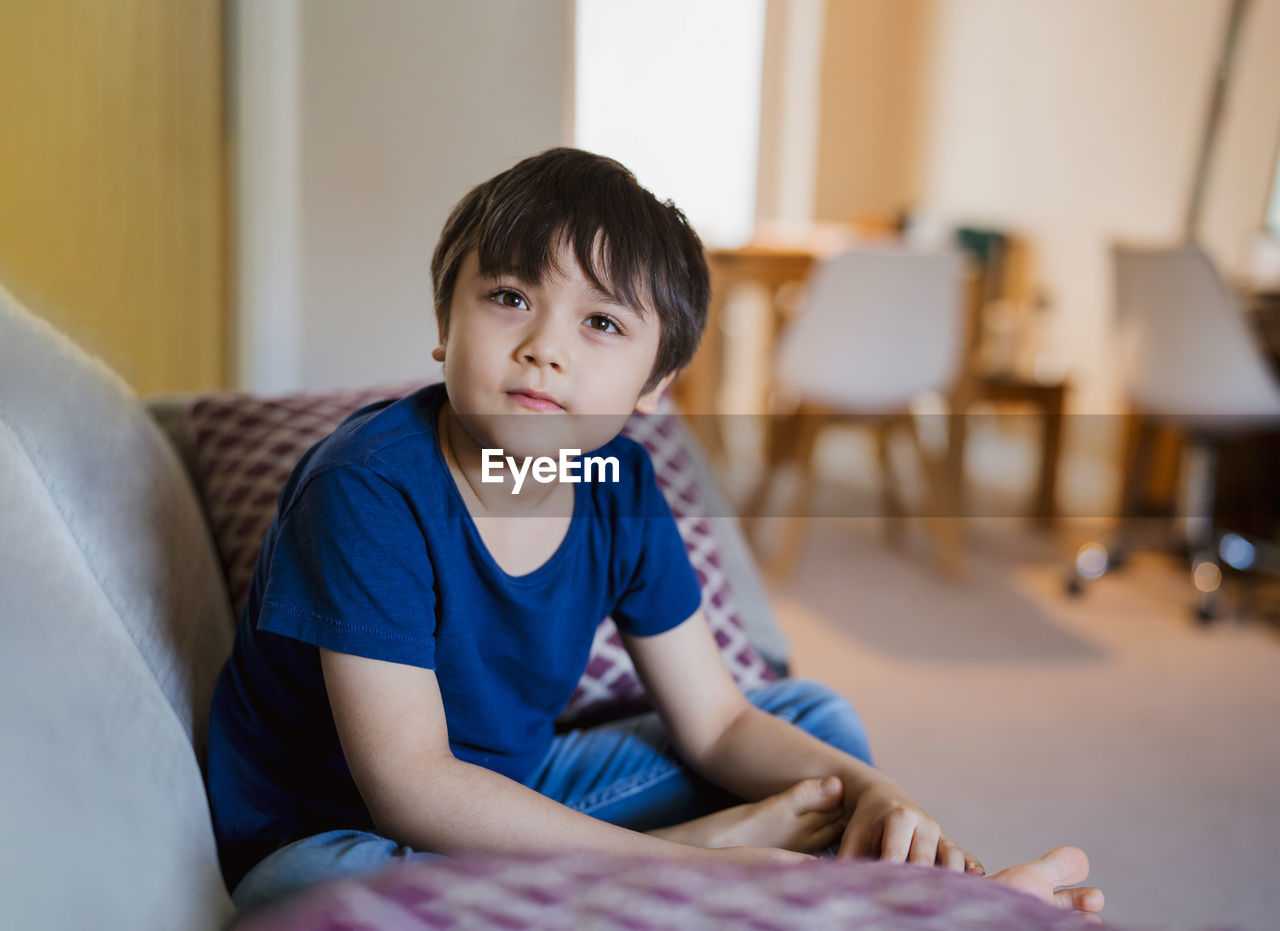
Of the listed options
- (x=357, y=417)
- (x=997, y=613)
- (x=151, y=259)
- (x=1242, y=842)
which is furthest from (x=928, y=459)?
(x=357, y=417)

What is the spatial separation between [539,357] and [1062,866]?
1.65ft

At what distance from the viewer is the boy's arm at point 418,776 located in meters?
0.67

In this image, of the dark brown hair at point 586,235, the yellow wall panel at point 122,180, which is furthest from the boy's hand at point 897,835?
the yellow wall panel at point 122,180

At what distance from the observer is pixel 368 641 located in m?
0.67

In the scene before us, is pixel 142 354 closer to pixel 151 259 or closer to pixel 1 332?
pixel 151 259

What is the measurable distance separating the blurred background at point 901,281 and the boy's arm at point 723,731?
390 mm

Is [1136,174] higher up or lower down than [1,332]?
higher up

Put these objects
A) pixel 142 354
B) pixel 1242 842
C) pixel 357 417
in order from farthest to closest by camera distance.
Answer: pixel 1242 842 → pixel 142 354 → pixel 357 417

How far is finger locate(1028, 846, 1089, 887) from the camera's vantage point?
0.71 meters

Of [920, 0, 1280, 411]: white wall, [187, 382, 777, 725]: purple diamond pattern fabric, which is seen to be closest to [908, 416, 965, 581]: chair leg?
[920, 0, 1280, 411]: white wall

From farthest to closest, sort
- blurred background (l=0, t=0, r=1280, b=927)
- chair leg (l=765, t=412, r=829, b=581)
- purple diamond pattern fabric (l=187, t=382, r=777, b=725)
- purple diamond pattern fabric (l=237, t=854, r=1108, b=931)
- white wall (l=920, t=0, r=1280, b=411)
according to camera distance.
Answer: white wall (l=920, t=0, r=1280, b=411)
chair leg (l=765, t=412, r=829, b=581)
blurred background (l=0, t=0, r=1280, b=927)
purple diamond pattern fabric (l=187, t=382, r=777, b=725)
purple diamond pattern fabric (l=237, t=854, r=1108, b=931)

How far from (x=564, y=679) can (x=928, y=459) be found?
2.35 metres

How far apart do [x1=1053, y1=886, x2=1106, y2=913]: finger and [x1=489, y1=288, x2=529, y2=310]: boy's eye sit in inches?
20.8

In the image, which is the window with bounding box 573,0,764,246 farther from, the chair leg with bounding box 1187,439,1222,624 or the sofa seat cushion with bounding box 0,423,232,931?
the sofa seat cushion with bounding box 0,423,232,931
